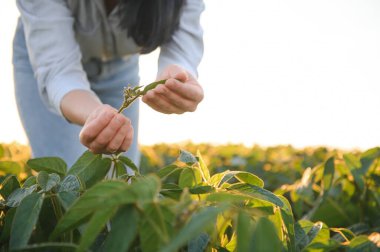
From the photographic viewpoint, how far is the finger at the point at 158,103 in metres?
1.30

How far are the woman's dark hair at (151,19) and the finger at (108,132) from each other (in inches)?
39.5

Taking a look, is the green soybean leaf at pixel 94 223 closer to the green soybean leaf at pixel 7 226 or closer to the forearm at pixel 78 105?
the green soybean leaf at pixel 7 226

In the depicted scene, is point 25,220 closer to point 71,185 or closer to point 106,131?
point 71,185

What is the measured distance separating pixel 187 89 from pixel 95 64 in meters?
1.31

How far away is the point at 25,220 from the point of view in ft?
2.31

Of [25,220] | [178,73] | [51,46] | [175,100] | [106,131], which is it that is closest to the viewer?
[25,220]

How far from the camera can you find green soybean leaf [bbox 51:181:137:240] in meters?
0.56

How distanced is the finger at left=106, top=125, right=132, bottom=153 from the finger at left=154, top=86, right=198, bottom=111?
0.21 m

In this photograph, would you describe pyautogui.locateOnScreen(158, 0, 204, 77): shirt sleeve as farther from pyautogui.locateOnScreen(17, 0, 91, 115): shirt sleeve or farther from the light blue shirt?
pyautogui.locateOnScreen(17, 0, 91, 115): shirt sleeve

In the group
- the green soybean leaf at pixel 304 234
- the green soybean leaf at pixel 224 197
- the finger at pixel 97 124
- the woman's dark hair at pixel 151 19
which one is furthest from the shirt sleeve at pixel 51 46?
the green soybean leaf at pixel 224 197

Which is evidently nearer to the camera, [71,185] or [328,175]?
[71,185]

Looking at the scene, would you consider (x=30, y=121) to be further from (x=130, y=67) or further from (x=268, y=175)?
(x=268, y=175)

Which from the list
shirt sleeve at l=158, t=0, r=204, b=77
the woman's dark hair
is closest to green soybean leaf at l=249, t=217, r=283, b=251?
shirt sleeve at l=158, t=0, r=204, b=77

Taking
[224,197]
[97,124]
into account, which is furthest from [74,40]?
[224,197]
